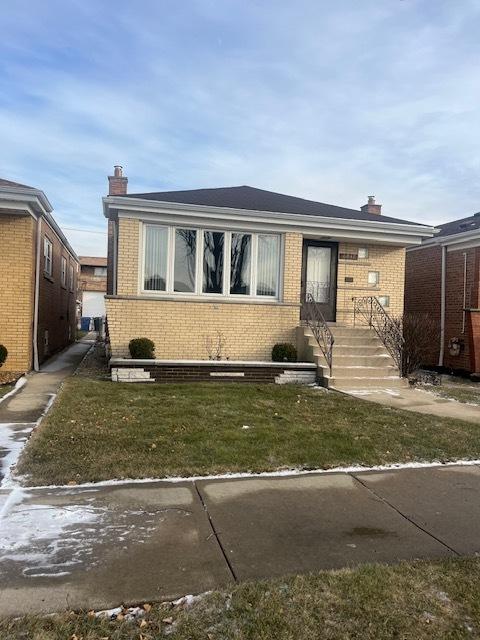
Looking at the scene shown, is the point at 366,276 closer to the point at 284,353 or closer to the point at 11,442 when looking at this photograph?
the point at 284,353

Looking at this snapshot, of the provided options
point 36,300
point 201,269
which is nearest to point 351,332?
point 201,269

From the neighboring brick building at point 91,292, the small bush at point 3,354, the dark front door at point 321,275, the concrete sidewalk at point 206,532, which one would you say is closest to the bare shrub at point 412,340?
the dark front door at point 321,275

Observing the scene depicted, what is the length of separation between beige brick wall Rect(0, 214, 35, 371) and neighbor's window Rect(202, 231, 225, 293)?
3626 millimetres

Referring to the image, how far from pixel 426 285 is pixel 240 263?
293 inches

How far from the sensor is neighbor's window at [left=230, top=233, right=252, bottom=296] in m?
11.1

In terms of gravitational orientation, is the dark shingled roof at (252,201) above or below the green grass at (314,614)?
above

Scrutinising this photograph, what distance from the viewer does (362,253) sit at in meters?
12.5

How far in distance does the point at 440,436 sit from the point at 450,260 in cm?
971

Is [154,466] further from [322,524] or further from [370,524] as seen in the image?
[370,524]

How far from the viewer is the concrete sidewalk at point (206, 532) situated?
2805mm

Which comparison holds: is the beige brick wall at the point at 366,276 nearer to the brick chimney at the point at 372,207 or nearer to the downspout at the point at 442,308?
the downspout at the point at 442,308

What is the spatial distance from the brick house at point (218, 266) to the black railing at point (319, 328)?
5.4 inches

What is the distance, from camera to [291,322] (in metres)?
11.2

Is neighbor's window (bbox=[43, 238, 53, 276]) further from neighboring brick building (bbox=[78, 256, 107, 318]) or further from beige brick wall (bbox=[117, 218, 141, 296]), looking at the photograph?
neighboring brick building (bbox=[78, 256, 107, 318])
